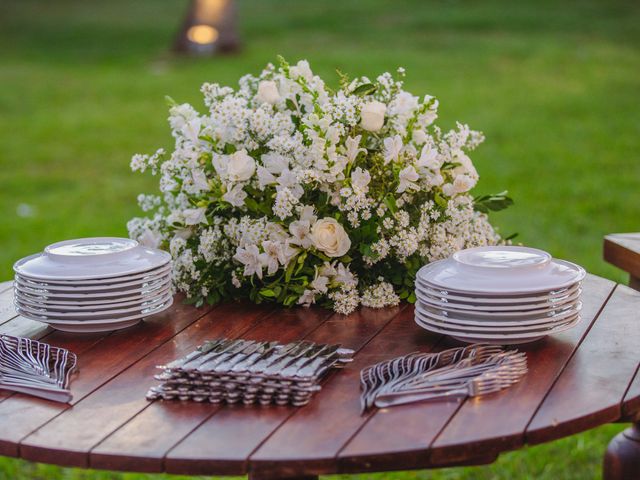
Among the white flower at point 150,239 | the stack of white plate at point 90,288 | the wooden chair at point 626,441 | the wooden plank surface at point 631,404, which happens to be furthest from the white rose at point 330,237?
the wooden chair at point 626,441

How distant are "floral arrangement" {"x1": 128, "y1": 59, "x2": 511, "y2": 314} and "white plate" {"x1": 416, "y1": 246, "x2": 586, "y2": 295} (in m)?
0.21

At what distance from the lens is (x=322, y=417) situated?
1.47 m

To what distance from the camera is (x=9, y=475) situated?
3201mm

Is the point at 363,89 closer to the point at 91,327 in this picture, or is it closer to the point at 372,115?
the point at 372,115

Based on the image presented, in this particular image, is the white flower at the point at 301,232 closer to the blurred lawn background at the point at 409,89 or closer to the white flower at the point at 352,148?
the white flower at the point at 352,148

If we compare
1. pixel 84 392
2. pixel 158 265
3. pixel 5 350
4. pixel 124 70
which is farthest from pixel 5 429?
pixel 124 70

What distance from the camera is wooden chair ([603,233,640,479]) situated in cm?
226

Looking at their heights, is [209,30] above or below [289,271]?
below

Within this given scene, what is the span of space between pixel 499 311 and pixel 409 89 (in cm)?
701

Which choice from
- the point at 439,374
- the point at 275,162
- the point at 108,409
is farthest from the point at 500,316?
the point at 108,409

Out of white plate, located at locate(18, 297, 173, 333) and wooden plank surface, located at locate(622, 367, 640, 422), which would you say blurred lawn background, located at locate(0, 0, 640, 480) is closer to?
white plate, located at locate(18, 297, 173, 333)

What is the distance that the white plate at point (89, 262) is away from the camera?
1826 millimetres

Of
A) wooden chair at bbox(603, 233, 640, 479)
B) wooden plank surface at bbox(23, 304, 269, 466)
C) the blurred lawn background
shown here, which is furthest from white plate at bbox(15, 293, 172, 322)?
the blurred lawn background

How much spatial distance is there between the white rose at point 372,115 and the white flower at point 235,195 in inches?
11.6
